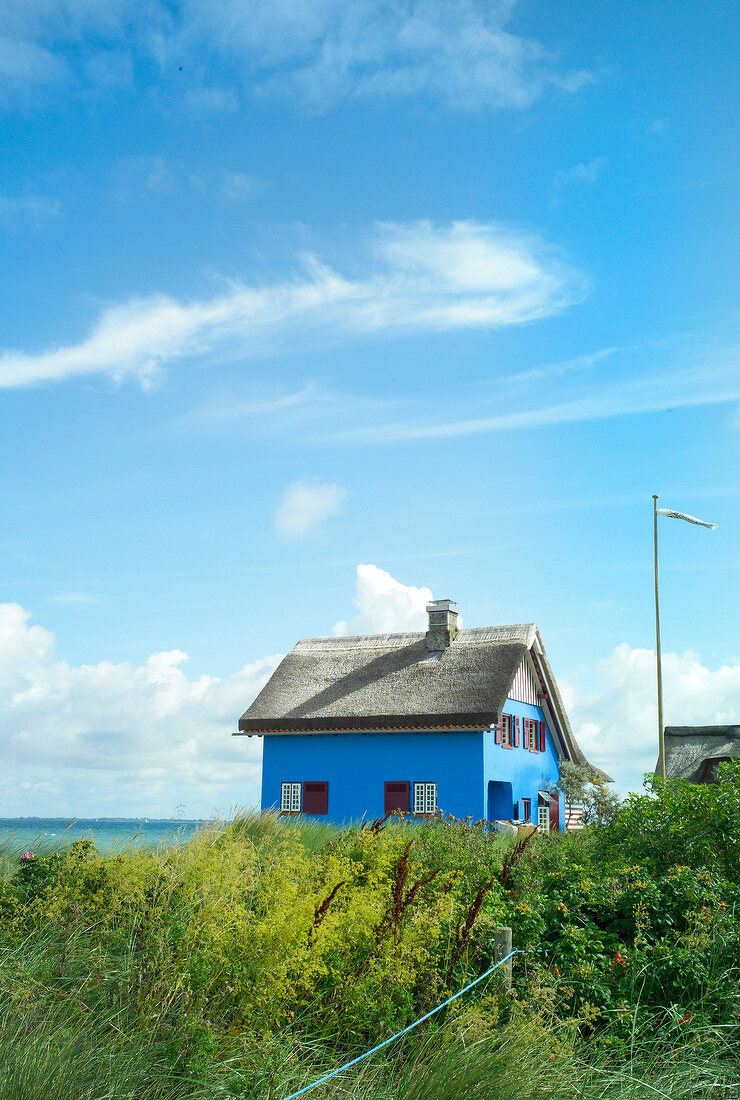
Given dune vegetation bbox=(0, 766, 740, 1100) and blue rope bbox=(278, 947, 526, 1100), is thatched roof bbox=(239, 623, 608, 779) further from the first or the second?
blue rope bbox=(278, 947, 526, 1100)

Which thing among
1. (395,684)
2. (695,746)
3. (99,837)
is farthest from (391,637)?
Result: (99,837)

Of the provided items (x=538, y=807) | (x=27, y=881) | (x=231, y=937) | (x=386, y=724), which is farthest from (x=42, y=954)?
(x=538, y=807)

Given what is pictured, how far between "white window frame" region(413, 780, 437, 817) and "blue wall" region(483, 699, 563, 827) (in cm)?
151

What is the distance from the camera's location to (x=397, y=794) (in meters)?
27.3

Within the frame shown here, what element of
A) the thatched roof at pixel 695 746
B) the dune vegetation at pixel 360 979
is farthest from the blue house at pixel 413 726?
the dune vegetation at pixel 360 979

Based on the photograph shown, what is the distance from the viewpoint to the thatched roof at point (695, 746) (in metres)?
37.5

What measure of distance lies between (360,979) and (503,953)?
1.30 metres

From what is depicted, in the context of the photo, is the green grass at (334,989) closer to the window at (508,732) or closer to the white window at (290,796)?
the window at (508,732)

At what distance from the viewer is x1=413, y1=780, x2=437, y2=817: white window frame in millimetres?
26906

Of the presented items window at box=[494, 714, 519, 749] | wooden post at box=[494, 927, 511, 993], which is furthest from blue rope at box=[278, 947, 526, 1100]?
window at box=[494, 714, 519, 749]

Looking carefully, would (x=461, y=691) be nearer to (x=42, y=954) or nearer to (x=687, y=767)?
(x=687, y=767)

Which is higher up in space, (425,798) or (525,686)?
(525,686)

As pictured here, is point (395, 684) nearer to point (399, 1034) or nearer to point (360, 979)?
point (360, 979)

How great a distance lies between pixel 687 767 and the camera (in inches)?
1491
